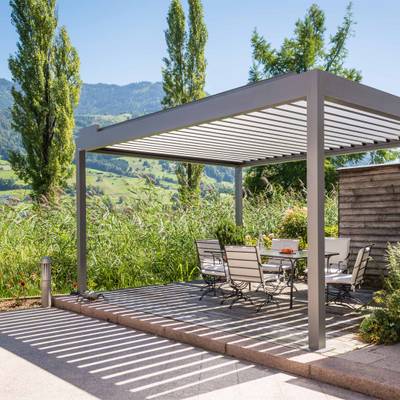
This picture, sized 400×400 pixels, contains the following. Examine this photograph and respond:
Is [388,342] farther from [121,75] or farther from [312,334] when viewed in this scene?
[121,75]

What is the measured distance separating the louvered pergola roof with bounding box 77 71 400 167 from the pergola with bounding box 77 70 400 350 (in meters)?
0.01

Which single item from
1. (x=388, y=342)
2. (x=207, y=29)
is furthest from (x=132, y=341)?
(x=207, y=29)

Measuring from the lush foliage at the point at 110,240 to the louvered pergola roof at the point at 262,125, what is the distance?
1.43 metres

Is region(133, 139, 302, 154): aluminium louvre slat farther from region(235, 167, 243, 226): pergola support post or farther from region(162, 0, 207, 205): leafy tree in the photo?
region(162, 0, 207, 205): leafy tree

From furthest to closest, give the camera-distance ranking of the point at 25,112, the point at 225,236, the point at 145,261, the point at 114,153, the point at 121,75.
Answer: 1. the point at 121,75
2. the point at 25,112
3. the point at 225,236
4. the point at 145,261
5. the point at 114,153

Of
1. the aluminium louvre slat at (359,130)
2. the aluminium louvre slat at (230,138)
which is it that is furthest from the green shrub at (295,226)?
the aluminium louvre slat at (359,130)

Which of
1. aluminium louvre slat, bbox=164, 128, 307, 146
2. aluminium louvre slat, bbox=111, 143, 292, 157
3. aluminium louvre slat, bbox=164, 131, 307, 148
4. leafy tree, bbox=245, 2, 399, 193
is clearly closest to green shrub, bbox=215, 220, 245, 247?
aluminium louvre slat, bbox=111, 143, 292, 157

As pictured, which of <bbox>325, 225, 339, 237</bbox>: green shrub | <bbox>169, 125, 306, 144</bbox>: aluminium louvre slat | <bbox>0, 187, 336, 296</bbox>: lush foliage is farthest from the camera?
<bbox>325, 225, 339, 237</bbox>: green shrub

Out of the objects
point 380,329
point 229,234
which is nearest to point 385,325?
point 380,329

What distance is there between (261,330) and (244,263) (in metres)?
1.04

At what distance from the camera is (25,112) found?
16.2 m

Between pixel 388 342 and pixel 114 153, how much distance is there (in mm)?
5042

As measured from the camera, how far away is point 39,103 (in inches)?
632

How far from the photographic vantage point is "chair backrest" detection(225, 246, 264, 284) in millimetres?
5934
